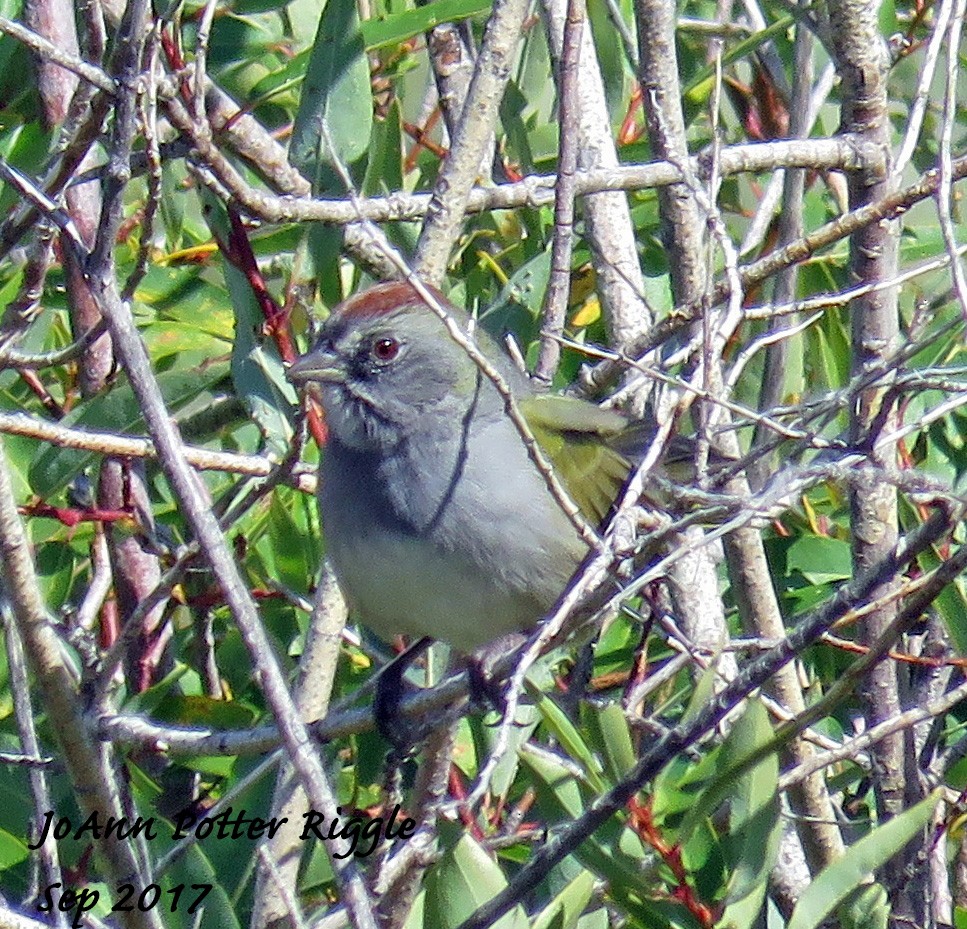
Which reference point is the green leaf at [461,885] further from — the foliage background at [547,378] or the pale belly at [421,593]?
the pale belly at [421,593]

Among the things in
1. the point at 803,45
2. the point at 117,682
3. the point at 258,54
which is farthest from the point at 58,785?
the point at 803,45

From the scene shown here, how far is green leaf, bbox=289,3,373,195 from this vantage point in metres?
3.74

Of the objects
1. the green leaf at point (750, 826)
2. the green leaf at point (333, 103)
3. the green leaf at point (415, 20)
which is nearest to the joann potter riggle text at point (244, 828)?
the green leaf at point (750, 826)

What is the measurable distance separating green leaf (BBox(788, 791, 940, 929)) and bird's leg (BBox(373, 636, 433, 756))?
3.03 ft

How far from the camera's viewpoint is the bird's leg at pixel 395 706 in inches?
137

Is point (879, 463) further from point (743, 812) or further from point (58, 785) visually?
point (58, 785)

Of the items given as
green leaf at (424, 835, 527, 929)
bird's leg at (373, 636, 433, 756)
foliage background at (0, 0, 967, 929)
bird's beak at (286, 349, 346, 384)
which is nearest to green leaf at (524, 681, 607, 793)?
foliage background at (0, 0, 967, 929)

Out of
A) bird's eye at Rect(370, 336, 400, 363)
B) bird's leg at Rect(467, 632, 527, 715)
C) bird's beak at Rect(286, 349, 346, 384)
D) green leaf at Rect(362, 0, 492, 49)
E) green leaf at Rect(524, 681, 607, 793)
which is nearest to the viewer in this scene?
green leaf at Rect(524, 681, 607, 793)

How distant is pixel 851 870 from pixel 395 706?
3.63ft

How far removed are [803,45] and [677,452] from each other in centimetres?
110

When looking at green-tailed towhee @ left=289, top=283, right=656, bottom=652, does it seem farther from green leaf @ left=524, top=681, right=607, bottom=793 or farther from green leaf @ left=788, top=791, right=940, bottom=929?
green leaf @ left=788, top=791, right=940, bottom=929

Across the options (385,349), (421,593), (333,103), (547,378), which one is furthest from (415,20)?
(421,593)

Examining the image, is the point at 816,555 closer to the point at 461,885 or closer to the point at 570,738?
the point at 570,738

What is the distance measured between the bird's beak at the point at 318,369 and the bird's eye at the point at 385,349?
128 millimetres
